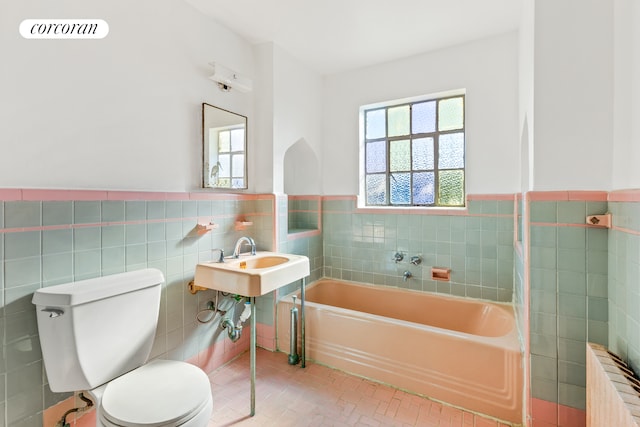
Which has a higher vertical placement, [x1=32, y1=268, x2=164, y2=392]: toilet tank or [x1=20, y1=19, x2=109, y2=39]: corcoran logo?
[x1=20, y1=19, x2=109, y2=39]: corcoran logo

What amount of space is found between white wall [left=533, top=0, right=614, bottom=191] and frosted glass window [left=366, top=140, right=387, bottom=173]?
159cm

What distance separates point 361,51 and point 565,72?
1.67 meters

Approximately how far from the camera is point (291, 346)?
7.20 ft

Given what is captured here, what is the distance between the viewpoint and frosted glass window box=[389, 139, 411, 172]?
110 inches

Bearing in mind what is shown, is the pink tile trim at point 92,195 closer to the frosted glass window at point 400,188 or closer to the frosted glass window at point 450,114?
the frosted glass window at point 400,188

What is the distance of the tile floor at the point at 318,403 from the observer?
5.30ft

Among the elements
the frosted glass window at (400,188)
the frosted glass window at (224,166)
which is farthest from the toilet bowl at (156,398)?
the frosted glass window at (400,188)

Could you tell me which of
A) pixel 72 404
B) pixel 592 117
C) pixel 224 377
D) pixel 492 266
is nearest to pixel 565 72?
pixel 592 117

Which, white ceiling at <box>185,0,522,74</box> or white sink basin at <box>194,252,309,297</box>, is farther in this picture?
white ceiling at <box>185,0,522,74</box>

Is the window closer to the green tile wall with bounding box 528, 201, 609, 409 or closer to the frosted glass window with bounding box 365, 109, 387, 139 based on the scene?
the frosted glass window with bounding box 365, 109, 387, 139

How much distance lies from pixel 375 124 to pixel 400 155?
0.43 meters

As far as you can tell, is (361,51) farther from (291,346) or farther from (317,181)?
(291,346)

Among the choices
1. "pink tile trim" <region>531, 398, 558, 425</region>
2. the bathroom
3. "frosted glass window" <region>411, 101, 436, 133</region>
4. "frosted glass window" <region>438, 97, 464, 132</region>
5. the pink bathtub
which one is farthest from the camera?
"frosted glass window" <region>411, 101, 436, 133</region>

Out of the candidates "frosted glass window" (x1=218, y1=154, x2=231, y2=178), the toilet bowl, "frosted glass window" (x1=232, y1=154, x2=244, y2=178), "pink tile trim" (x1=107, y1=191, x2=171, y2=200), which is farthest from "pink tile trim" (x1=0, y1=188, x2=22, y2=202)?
"frosted glass window" (x1=232, y1=154, x2=244, y2=178)
